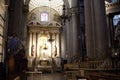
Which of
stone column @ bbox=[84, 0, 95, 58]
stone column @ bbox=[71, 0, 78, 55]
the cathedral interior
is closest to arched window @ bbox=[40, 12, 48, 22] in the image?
the cathedral interior

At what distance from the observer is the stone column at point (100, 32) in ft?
34.8

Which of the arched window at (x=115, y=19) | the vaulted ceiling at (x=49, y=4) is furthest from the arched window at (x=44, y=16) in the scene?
the arched window at (x=115, y=19)

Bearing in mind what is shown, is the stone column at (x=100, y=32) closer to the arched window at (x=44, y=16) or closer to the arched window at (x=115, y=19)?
the arched window at (x=115, y=19)

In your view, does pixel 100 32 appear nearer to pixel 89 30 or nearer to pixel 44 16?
pixel 89 30

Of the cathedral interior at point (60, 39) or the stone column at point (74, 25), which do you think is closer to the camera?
the cathedral interior at point (60, 39)

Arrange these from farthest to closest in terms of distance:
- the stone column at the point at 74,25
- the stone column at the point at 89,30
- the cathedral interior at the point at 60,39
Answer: the stone column at the point at 74,25 < the stone column at the point at 89,30 < the cathedral interior at the point at 60,39

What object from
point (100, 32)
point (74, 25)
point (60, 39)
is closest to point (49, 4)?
point (60, 39)

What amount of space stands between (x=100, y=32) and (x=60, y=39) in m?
24.5

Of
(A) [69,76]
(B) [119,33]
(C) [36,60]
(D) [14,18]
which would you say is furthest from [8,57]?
(C) [36,60]

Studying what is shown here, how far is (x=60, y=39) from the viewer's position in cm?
3544

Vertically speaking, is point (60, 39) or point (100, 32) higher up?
point (60, 39)

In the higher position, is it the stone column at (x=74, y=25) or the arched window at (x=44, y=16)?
the arched window at (x=44, y=16)

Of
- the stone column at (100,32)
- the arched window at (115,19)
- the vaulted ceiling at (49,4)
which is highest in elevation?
the vaulted ceiling at (49,4)

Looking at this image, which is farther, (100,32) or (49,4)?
(49,4)
